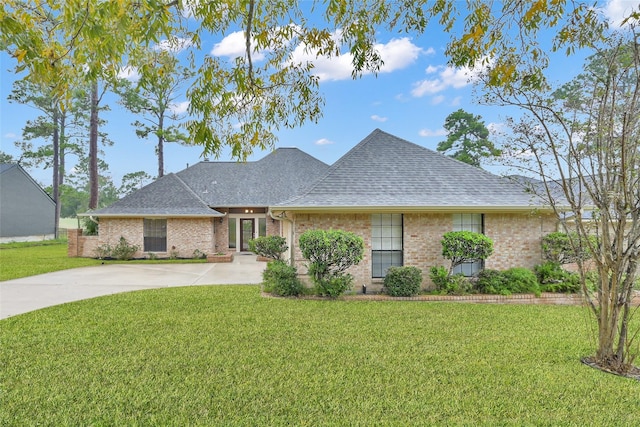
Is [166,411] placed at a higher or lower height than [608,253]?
lower

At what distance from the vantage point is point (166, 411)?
11.5 feet

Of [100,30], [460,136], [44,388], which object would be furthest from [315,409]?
[460,136]

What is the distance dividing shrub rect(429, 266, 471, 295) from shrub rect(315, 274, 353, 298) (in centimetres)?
222

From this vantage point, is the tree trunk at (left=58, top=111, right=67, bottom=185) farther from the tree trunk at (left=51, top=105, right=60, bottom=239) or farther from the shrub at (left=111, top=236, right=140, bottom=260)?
the shrub at (left=111, top=236, right=140, bottom=260)

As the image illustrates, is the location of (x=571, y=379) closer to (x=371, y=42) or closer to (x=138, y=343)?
(x=371, y=42)

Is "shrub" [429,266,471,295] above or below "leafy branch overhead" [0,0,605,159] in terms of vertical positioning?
below

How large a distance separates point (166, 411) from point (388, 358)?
2.86 m

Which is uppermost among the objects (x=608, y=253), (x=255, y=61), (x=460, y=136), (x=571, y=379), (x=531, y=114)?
(x=460, y=136)

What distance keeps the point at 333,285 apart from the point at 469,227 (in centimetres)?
429

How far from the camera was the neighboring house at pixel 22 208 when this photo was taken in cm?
2711

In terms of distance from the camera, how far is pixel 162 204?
733 inches

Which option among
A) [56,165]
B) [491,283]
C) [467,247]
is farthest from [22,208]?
[491,283]

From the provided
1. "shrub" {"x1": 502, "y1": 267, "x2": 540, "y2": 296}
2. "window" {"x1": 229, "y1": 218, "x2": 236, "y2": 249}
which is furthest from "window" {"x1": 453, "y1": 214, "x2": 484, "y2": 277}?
"window" {"x1": 229, "y1": 218, "x2": 236, "y2": 249}

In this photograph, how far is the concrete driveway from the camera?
8.70 meters
